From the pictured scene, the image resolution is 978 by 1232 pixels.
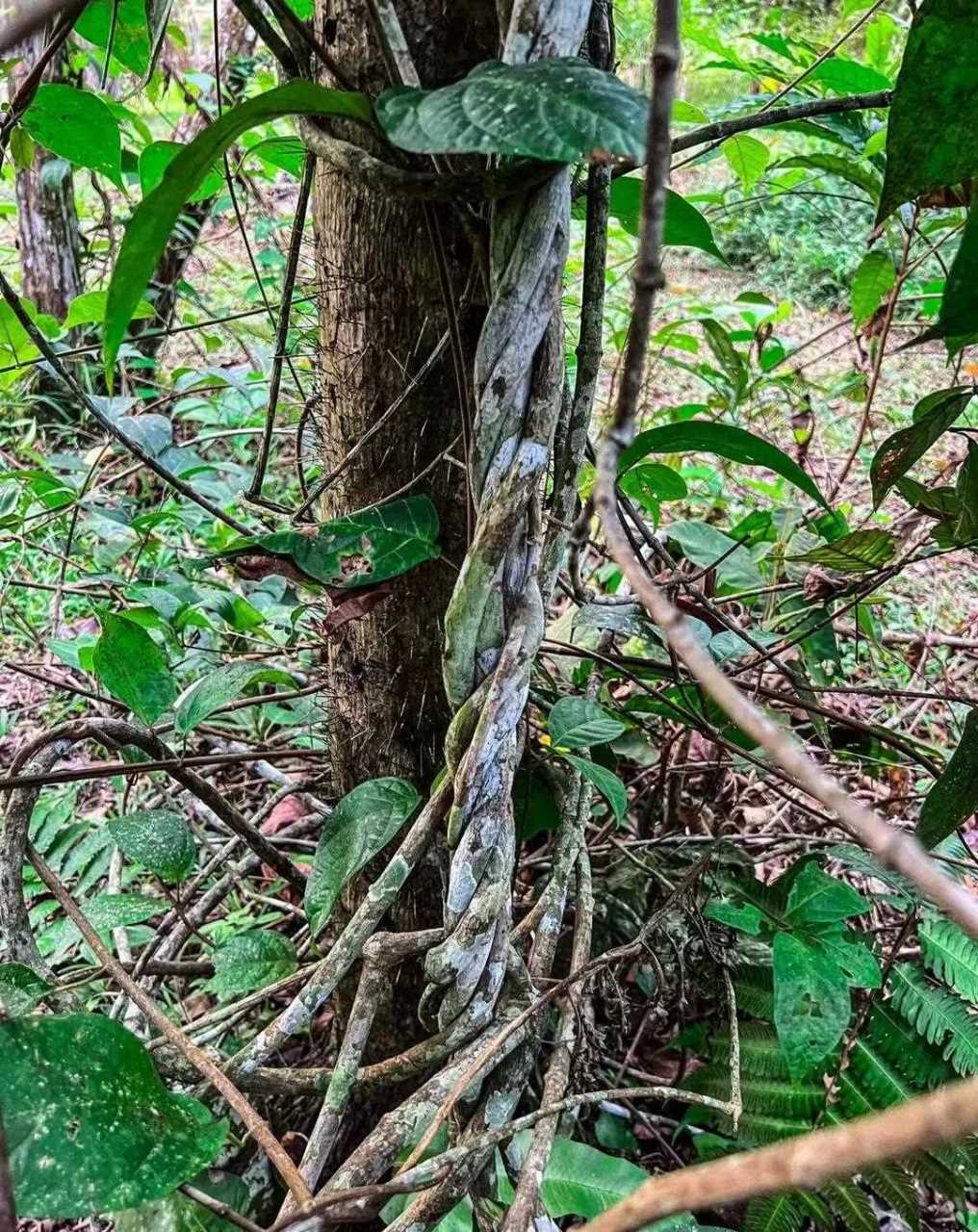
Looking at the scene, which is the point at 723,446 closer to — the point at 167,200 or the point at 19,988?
the point at 167,200

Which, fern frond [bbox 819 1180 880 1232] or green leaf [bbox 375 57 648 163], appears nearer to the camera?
green leaf [bbox 375 57 648 163]

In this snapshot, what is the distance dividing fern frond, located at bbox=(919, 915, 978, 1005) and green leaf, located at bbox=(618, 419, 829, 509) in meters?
0.44

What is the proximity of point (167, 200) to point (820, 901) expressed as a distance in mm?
648

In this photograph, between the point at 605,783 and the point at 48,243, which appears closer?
the point at 605,783

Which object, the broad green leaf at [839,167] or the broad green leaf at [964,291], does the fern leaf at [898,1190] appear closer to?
the broad green leaf at [964,291]

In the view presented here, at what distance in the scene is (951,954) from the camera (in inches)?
29.7

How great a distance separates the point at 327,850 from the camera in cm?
59

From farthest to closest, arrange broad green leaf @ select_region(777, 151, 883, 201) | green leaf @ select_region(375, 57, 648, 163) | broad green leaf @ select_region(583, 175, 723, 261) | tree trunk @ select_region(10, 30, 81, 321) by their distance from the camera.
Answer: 1. tree trunk @ select_region(10, 30, 81, 321)
2. broad green leaf @ select_region(777, 151, 883, 201)
3. broad green leaf @ select_region(583, 175, 723, 261)
4. green leaf @ select_region(375, 57, 648, 163)

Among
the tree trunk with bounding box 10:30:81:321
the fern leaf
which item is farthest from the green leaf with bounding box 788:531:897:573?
the tree trunk with bounding box 10:30:81:321

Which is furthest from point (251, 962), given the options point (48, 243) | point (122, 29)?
point (48, 243)

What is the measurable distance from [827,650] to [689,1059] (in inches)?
18.4

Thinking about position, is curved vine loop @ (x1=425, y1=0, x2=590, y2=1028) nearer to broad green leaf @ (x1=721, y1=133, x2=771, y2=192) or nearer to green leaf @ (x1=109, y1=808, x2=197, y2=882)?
green leaf @ (x1=109, y1=808, x2=197, y2=882)

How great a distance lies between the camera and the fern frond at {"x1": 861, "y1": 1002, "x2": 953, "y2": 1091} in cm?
71

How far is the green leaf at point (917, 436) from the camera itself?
0.59 metres
